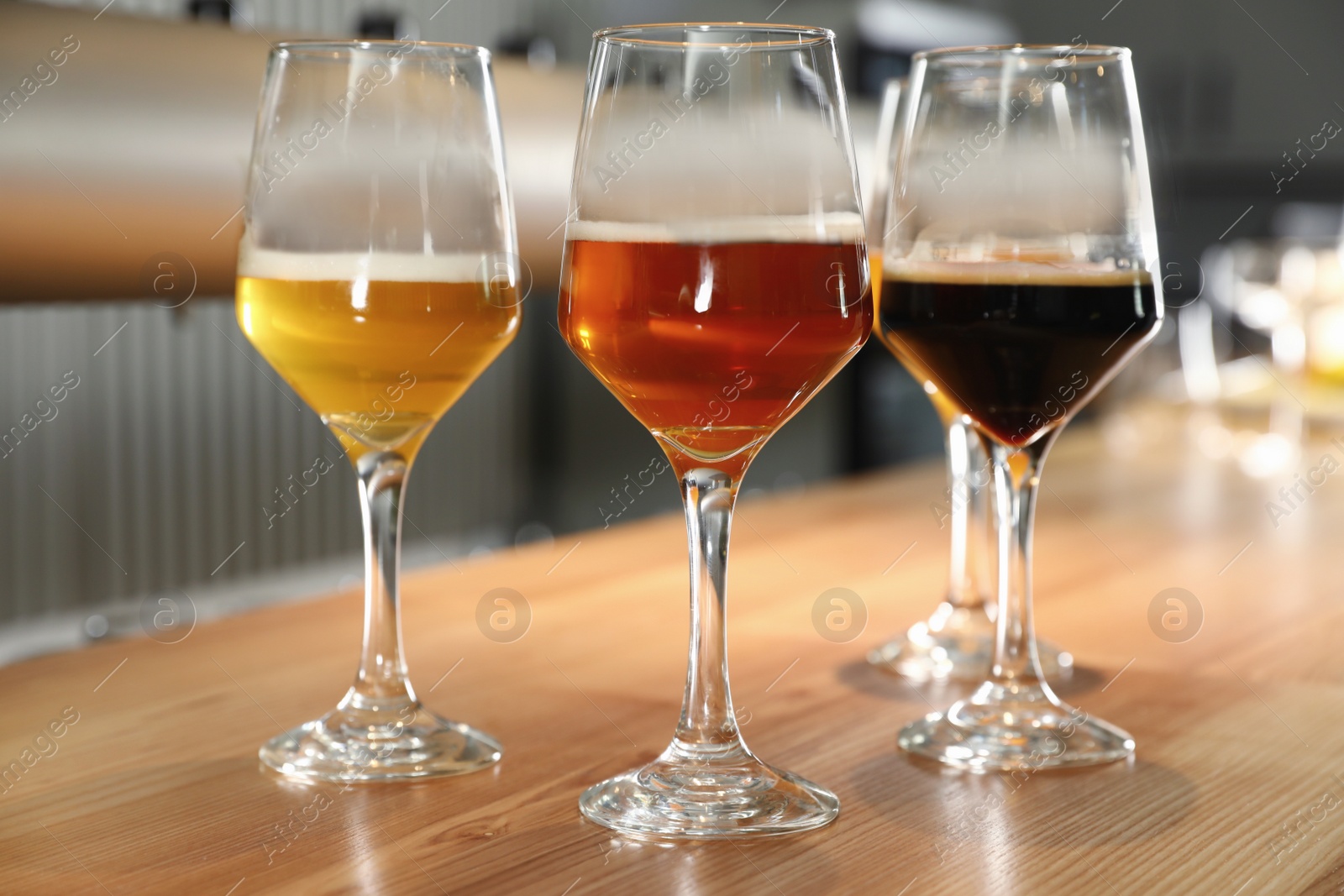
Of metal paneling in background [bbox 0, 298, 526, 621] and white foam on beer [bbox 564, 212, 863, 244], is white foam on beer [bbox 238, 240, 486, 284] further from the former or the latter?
metal paneling in background [bbox 0, 298, 526, 621]

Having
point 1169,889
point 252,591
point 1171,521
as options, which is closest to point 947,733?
point 1169,889

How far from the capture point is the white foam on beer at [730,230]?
45 centimetres

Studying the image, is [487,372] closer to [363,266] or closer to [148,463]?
[148,463]

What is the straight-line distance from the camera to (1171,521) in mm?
1080

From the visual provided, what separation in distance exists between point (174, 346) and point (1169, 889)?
255 centimetres

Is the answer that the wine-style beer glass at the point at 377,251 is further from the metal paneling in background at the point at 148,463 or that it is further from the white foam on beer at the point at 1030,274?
the metal paneling in background at the point at 148,463

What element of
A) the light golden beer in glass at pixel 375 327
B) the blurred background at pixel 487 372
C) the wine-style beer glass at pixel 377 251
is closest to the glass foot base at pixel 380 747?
the wine-style beer glass at pixel 377 251

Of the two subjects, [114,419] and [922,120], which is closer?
[922,120]

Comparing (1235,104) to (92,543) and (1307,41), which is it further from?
(92,543)

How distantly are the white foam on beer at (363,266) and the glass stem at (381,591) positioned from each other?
0.26 feet

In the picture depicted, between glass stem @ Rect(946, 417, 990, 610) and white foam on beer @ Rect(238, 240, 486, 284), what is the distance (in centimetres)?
33

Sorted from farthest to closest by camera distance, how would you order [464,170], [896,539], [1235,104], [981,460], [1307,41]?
1. [1235,104]
2. [1307,41]
3. [896,539]
4. [981,460]
5. [464,170]

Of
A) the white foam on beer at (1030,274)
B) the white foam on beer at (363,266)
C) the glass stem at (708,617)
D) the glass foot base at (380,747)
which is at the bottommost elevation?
the glass foot base at (380,747)

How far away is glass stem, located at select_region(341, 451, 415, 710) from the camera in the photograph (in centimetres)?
55
